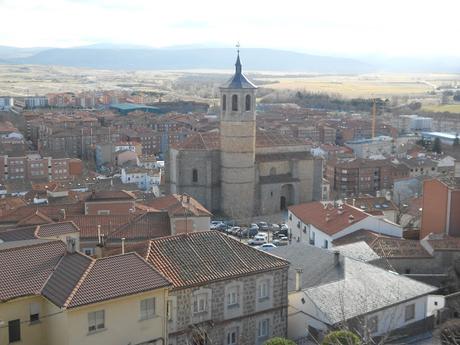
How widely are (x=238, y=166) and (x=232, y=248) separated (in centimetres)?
2552

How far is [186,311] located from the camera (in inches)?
633

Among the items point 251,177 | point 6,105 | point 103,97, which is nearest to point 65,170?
point 251,177

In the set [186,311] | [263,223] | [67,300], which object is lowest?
[263,223]

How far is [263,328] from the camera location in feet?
57.3

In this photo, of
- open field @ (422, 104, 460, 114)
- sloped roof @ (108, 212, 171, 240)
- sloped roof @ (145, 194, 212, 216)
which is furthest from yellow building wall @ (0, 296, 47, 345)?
open field @ (422, 104, 460, 114)

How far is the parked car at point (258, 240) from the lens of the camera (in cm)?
3381

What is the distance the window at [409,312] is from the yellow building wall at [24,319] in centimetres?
970

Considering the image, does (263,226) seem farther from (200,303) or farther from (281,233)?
(200,303)

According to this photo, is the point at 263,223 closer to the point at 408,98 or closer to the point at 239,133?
the point at 239,133

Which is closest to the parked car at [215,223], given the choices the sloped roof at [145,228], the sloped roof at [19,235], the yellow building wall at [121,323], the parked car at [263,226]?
the parked car at [263,226]

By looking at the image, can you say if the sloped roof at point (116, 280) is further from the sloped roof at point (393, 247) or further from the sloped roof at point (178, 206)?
the sloped roof at point (393, 247)

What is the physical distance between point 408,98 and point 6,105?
102 m

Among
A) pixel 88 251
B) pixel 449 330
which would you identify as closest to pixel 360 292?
pixel 449 330

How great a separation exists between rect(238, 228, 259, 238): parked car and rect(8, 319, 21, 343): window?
73.7 feet
